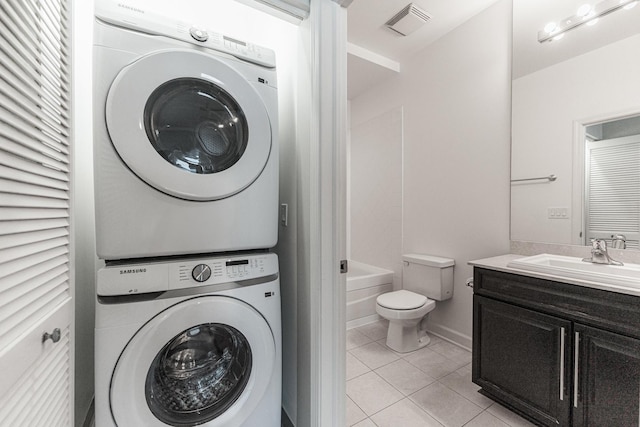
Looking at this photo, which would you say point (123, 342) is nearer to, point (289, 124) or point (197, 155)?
point (197, 155)

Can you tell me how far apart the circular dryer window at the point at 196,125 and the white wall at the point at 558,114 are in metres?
1.90

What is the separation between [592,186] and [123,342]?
96.2 inches

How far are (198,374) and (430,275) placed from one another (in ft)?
6.28

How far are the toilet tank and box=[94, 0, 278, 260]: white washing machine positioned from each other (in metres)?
1.67

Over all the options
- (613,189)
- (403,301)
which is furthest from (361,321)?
(613,189)

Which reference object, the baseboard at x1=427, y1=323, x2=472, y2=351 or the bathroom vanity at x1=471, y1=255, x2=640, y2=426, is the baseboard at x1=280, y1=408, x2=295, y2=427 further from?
the baseboard at x1=427, y1=323, x2=472, y2=351

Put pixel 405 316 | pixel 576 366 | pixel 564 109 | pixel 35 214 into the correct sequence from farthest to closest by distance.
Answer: pixel 405 316, pixel 564 109, pixel 576 366, pixel 35 214

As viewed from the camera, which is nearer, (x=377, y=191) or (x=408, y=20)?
(x=408, y=20)

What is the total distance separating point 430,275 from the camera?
2.33 m

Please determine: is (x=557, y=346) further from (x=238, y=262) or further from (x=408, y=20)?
(x=408, y=20)

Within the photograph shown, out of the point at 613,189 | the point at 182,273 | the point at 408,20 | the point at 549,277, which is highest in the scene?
the point at 408,20

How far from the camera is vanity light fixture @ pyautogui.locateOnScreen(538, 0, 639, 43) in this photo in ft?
4.84

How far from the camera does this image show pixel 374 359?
2.10 meters

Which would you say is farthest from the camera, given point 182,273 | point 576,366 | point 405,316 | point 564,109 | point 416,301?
point 416,301
